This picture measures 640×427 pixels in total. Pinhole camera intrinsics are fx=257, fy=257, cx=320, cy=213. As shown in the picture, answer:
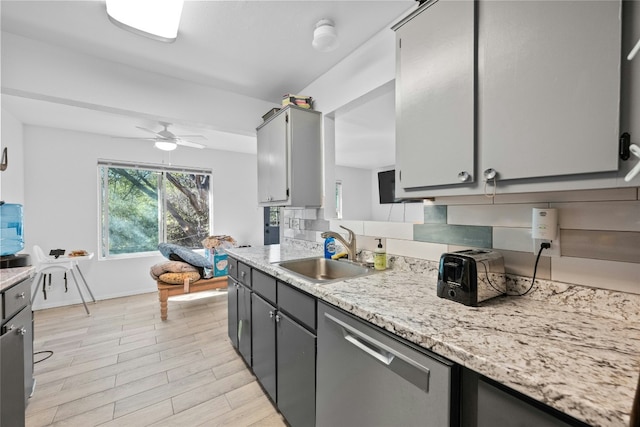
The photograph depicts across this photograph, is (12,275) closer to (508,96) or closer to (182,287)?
(182,287)

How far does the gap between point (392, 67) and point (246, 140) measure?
304 centimetres

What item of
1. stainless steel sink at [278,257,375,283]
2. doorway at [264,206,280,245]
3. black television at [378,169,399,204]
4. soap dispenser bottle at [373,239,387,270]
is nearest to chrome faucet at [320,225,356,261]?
stainless steel sink at [278,257,375,283]

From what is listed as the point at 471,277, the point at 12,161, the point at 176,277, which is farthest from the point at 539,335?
the point at 12,161

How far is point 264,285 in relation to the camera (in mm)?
1697

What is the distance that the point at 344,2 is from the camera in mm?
1562

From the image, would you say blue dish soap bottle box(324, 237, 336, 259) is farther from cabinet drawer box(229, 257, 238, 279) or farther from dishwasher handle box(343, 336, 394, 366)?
dishwasher handle box(343, 336, 394, 366)

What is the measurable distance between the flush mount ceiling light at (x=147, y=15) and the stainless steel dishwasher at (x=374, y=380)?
1904 millimetres

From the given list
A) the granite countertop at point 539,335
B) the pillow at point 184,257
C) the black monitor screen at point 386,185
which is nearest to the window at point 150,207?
the pillow at point 184,257

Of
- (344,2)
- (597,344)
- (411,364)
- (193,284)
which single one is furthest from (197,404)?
(344,2)

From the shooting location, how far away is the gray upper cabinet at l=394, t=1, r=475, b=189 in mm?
985

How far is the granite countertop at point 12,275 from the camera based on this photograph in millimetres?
1327

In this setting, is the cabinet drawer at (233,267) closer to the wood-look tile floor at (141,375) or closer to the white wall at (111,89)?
the wood-look tile floor at (141,375)

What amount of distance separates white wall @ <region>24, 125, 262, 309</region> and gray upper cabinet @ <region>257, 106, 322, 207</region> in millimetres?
2998

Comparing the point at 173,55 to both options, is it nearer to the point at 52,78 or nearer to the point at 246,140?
the point at 52,78
